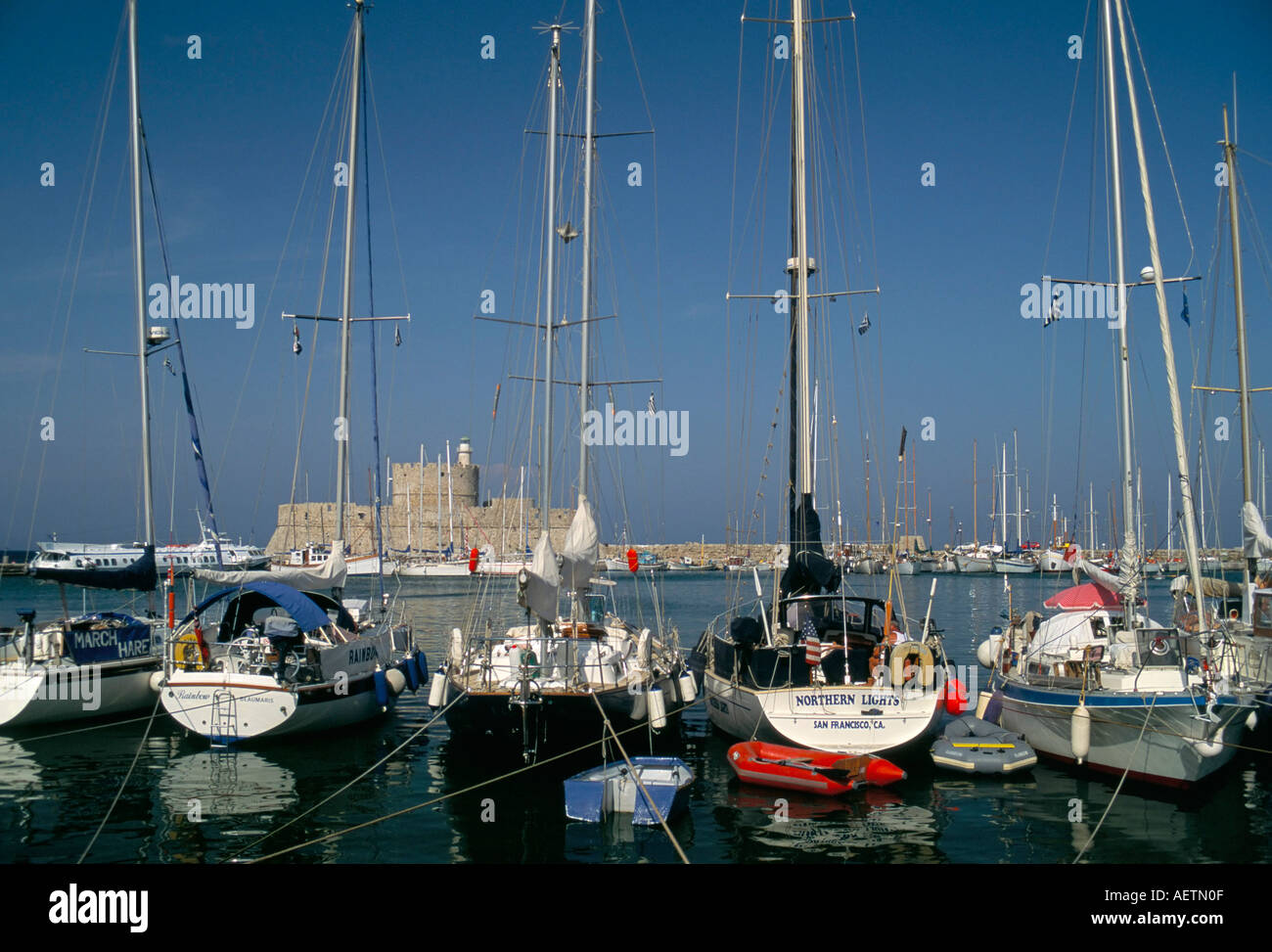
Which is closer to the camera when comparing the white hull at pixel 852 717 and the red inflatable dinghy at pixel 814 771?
the red inflatable dinghy at pixel 814 771

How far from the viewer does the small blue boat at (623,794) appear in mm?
12508

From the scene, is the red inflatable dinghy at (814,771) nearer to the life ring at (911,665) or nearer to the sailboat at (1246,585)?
the life ring at (911,665)

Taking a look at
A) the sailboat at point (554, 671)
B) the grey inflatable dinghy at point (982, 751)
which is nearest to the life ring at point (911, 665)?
the grey inflatable dinghy at point (982, 751)

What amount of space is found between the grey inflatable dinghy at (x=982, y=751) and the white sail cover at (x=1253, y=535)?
685cm

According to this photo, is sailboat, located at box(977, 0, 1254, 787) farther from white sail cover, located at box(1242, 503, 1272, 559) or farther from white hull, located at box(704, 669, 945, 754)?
white sail cover, located at box(1242, 503, 1272, 559)

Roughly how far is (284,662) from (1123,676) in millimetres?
13489

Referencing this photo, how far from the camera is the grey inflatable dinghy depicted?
14.8 meters

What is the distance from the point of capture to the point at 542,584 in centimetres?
1512

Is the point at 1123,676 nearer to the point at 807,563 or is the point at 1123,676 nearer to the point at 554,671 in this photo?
the point at 807,563

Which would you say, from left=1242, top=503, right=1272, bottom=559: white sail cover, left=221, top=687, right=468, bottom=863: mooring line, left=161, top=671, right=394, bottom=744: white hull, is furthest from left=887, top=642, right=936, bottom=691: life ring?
left=161, top=671, right=394, bottom=744: white hull

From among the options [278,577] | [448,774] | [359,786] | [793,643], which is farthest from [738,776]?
[278,577]

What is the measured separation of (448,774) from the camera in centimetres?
1530

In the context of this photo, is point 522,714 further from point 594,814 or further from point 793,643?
point 793,643
